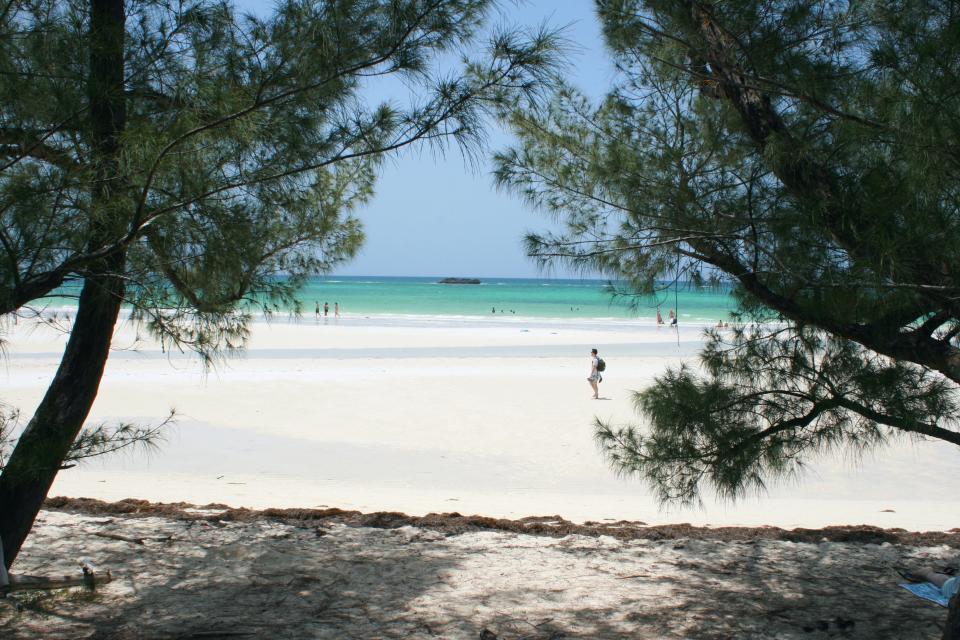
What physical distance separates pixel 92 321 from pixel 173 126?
4.26 ft

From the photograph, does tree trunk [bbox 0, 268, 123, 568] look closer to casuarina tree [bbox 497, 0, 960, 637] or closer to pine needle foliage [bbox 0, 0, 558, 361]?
pine needle foliage [bbox 0, 0, 558, 361]

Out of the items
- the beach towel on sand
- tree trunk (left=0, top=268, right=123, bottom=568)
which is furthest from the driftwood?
the beach towel on sand

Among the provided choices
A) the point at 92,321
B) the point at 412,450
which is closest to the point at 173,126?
the point at 92,321

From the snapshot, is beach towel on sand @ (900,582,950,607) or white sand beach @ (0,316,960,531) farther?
white sand beach @ (0,316,960,531)

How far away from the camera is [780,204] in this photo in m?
3.19

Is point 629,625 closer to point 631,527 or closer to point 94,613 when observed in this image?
point 631,527

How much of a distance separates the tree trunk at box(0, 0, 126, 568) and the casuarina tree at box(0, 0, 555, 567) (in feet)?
0.03

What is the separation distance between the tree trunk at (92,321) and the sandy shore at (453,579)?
1.67 feet

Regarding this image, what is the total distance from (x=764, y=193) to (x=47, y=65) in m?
2.83

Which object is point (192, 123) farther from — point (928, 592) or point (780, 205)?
point (928, 592)

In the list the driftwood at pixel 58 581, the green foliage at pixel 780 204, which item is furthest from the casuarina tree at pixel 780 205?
the driftwood at pixel 58 581

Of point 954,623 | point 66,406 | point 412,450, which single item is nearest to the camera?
point 954,623

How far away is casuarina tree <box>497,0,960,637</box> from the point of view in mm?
2523

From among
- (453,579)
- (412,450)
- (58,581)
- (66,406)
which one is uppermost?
(66,406)
